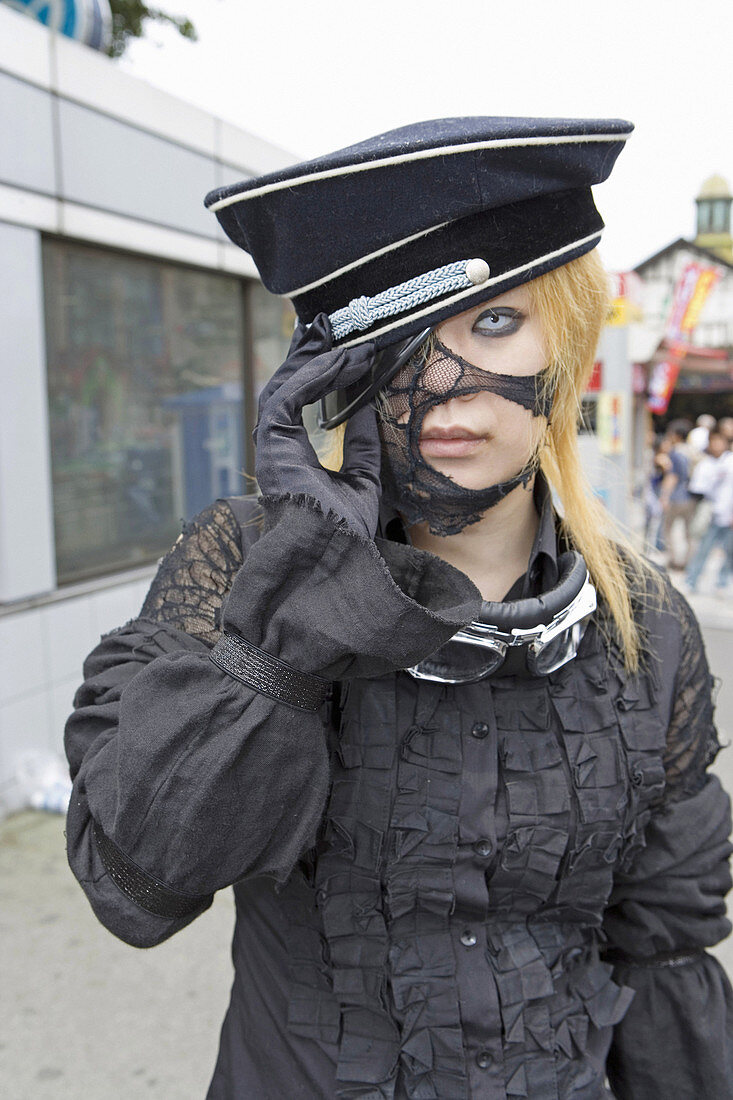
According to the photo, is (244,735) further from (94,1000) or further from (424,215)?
(94,1000)

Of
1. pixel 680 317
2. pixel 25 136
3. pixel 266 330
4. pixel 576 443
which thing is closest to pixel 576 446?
pixel 576 443

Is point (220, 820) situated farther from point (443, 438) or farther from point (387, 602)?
point (443, 438)

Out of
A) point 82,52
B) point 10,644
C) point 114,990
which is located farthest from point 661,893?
point 82,52

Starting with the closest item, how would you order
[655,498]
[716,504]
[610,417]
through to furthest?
[610,417], [716,504], [655,498]

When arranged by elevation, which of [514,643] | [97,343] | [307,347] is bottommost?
[514,643]

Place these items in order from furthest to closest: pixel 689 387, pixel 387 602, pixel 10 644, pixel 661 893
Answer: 1. pixel 689 387
2. pixel 10 644
3. pixel 661 893
4. pixel 387 602

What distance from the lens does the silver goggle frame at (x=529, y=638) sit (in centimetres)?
117

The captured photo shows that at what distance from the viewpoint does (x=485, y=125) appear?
1053 mm

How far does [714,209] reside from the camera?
140 ft

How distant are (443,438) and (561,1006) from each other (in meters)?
0.82

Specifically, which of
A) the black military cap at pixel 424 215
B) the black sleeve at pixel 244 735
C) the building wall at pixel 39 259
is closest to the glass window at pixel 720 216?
the building wall at pixel 39 259

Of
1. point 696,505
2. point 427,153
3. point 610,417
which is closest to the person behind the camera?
point 427,153

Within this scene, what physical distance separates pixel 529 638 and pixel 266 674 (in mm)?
415

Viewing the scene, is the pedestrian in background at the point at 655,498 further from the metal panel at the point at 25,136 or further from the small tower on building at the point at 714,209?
the small tower on building at the point at 714,209
